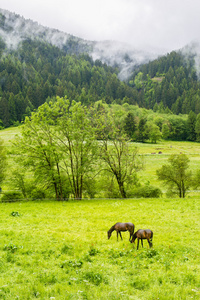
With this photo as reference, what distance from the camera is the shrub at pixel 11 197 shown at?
33.1 m

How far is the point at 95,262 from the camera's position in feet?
31.6

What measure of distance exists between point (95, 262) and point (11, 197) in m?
28.5

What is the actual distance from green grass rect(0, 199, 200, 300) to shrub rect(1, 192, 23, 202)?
59.0 ft

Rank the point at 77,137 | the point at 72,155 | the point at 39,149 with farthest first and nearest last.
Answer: the point at 72,155, the point at 77,137, the point at 39,149

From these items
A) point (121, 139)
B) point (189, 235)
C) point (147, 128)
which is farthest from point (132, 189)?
point (147, 128)

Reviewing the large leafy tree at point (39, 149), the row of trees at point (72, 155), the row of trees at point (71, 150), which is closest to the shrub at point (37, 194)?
the row of trees at point (72, 155)

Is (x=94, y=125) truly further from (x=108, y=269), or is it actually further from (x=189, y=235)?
(x=108, y=269)

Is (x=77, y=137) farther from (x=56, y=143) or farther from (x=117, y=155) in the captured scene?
(x=117, y=155)

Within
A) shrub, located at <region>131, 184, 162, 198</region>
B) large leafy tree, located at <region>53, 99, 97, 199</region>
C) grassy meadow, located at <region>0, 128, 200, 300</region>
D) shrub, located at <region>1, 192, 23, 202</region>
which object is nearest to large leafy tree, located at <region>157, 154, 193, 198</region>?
shrub, located at <region>131, 184, 162, 198</region>

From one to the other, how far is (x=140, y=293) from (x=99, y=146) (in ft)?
89.5

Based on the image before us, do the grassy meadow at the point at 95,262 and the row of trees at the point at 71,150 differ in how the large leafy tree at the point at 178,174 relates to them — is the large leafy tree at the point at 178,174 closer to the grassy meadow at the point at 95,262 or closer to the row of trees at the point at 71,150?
the row of trees at the point at 71,150

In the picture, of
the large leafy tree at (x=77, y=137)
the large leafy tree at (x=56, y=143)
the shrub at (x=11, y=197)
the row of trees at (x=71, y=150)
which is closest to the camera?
the large leafy tree at (x=56, y=143)

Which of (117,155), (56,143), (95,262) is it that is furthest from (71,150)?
(95,262)

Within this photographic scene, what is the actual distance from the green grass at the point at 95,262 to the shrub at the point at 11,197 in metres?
18.0
